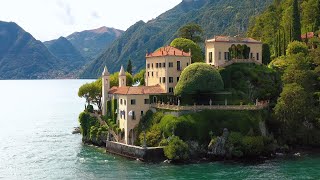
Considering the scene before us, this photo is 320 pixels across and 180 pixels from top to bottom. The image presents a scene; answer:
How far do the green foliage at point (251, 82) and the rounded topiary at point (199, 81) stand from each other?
548 centimetres

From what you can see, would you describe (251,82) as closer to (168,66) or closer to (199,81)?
(199,81)

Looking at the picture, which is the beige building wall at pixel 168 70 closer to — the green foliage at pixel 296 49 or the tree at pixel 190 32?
the green foliage at pixel 296 49

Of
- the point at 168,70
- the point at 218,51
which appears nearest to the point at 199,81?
the point at 168,70

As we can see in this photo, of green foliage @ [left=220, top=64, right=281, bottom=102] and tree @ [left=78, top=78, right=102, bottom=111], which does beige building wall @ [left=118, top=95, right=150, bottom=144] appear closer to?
green foliage @ [left=220, top=64, right=281, bottom=102]

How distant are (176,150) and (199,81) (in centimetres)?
1498

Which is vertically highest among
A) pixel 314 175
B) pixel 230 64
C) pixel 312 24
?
pixel 312 24

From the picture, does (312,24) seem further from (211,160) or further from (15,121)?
(15,121)

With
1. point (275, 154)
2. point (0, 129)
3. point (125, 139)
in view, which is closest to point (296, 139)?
point (275, 154)

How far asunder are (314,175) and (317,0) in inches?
2643

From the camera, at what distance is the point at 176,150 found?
233 feet

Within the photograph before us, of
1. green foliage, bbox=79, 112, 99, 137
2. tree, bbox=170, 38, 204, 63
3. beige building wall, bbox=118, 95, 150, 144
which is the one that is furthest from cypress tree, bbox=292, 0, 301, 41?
green foliage, bbox=79, 112, 99, 137

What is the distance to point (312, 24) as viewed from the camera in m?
119

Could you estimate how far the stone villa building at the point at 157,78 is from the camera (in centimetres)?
8138

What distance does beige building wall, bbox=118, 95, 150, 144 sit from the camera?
81062mm
